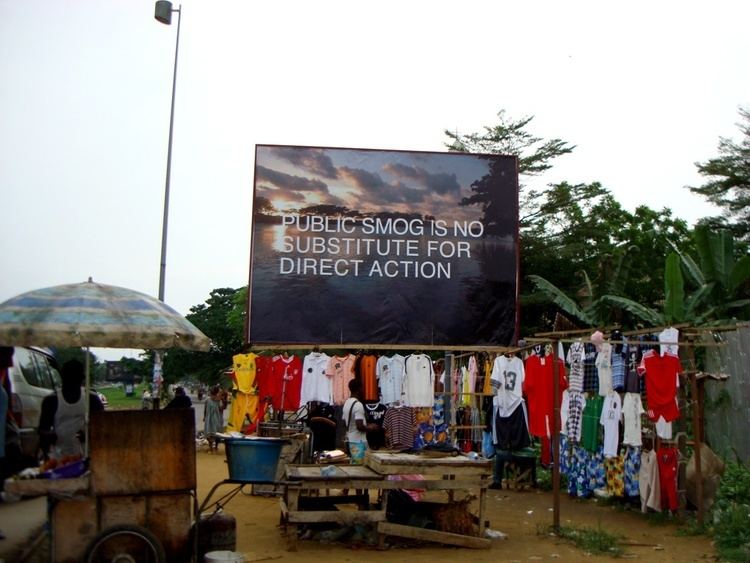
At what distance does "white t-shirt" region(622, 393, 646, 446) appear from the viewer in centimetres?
1122

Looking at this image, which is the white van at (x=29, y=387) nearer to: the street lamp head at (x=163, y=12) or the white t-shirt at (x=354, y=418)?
the white t-shirt at (x=354, y=418)

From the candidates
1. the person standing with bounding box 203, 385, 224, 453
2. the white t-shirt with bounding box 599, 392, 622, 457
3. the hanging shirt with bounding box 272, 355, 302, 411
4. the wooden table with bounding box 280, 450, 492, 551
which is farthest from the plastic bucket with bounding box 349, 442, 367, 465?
the person standing with bounding box 203, 385, 224, 453

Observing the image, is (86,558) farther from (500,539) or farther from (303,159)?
(303,159)

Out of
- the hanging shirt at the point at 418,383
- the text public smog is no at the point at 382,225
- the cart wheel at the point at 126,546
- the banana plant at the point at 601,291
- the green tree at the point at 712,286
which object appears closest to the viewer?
the cart wheel at the point at 126,546

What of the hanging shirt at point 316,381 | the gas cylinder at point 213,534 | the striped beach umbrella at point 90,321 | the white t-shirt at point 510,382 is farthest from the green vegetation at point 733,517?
the hanging shirt at point 316,381

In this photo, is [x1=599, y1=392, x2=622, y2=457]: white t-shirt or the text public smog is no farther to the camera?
the text public smog is no

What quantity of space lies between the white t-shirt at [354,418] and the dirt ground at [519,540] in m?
1.55

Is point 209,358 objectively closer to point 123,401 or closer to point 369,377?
point 123,401

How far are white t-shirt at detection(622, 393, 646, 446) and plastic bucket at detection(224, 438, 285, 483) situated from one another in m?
5.75

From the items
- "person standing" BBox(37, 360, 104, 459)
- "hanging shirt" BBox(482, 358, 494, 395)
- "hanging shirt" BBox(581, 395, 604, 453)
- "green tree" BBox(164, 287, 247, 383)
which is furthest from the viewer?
"green tree" BBox(164, 287, 247, 383)

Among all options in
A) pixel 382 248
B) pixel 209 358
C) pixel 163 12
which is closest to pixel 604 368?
pixel 382 248

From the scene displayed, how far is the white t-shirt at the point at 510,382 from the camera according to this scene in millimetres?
13500

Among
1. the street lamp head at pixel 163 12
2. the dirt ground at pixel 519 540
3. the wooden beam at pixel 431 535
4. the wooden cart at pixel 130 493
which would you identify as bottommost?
the dirt ground at pixel 519 540

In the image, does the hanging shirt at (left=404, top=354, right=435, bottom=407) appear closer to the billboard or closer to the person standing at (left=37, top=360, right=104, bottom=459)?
the billboard
